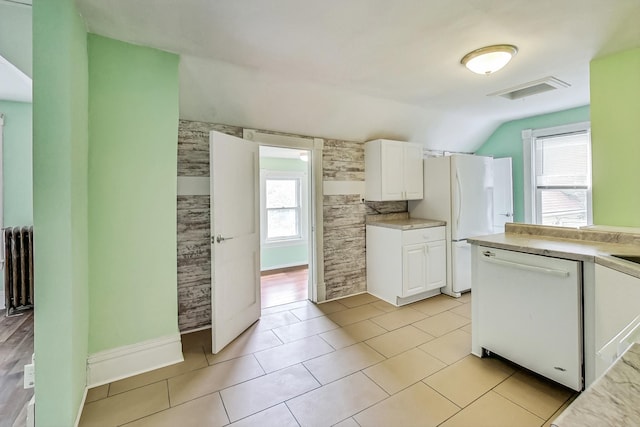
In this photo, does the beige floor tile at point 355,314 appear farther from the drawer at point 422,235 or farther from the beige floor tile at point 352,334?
the drawer at point 422,235

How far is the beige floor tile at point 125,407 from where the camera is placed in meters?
1.72

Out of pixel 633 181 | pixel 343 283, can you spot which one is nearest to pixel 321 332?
pixel 343 283

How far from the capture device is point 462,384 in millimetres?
1994

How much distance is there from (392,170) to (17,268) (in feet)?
15.2

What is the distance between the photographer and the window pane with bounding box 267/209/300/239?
213 inches

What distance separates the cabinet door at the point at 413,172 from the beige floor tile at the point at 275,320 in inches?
85.3

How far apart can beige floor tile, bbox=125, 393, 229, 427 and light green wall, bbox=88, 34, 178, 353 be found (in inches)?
25.8

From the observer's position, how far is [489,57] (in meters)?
2.22

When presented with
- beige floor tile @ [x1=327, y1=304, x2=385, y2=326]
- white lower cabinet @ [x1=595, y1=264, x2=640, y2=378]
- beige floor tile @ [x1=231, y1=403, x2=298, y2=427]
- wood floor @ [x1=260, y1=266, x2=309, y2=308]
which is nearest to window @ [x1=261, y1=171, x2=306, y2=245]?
wood floor @ [x1=260, y1=266, x2=309, y2=308]

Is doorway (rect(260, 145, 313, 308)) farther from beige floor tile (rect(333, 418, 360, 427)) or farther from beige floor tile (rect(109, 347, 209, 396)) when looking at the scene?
beige floor tile (rect(333, 418, 360, 427))

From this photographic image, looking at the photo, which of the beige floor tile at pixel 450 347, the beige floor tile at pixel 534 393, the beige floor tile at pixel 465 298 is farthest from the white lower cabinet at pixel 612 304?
the beige floor tile at pixel 465 298

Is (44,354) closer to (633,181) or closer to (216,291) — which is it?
(216,291)

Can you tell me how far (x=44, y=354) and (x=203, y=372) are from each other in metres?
0.98

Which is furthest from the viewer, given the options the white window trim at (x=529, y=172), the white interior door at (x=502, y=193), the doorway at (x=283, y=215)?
the doorway at (x=283, y=215)
